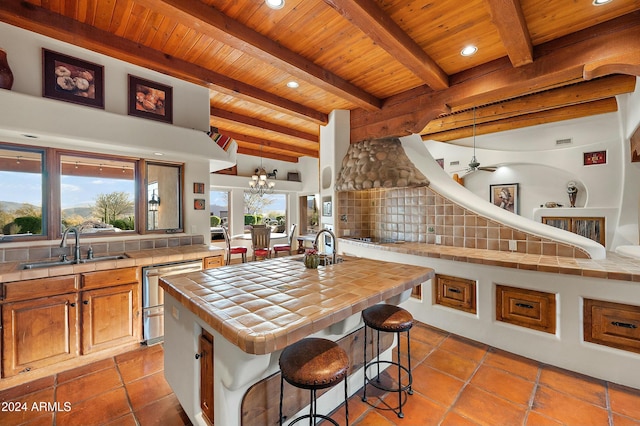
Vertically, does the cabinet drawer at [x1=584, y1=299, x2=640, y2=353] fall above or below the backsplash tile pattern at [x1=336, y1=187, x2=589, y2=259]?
below

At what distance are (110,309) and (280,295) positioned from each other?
2.06 metres

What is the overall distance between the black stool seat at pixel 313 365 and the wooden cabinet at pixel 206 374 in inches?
16.6

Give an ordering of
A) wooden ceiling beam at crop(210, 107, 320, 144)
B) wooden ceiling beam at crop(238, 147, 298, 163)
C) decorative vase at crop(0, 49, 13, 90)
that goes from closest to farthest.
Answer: decorative vase at crop(0, 49, 13, 90)
wooden ceiling beam at crop(210, 107, 320, 144)
wooden ceiling beam at crop(238, 147, 298, 163)

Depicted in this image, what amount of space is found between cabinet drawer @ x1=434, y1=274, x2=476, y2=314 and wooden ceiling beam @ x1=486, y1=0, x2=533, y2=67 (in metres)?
2.22

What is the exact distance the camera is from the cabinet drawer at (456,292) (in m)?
2.73

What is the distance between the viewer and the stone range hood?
354 centimetres

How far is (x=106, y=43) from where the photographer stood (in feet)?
7.60

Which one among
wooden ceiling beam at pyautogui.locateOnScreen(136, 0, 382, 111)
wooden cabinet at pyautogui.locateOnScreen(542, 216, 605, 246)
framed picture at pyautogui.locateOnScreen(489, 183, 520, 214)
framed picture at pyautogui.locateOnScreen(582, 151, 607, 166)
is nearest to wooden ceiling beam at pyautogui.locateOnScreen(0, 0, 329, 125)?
wooden ceiling beam at pyautogui.locateOnScreen(136, 0, 382, 111)

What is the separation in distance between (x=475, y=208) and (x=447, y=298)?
1.12 meters

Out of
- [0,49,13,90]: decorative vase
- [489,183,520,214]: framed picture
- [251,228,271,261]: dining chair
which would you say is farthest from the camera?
[489,183,520,214]: framed picture

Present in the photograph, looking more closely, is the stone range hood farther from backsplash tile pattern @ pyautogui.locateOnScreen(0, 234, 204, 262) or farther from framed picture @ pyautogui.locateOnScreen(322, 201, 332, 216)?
backsplash tile pattern @ pyautogui.locateOnScreen(0, 234, 204, 262)

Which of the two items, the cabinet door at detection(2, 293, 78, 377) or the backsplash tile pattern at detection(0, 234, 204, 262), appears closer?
the cabinet door at detection(2, 293, 78, 377)

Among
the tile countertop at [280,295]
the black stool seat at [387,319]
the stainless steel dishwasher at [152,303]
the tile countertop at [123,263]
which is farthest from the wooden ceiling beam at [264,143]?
the black stool seat at [387,319]

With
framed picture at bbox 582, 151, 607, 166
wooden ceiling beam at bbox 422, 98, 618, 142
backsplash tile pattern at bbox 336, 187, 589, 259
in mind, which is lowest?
backsplash tile pattern at bbox 336, 187, 589, 259
